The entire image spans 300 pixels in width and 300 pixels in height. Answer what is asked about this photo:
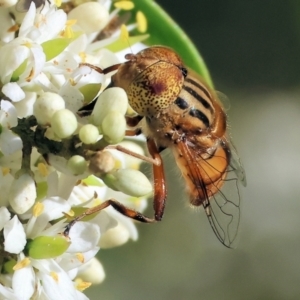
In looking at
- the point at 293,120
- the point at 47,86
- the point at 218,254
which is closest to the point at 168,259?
the point at 218,254

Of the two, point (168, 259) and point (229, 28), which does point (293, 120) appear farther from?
point (168, 259)

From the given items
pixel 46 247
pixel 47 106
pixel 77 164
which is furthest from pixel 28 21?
pixel 46 247

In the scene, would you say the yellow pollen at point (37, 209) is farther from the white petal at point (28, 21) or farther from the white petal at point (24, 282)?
the white petal at point (28, 21)

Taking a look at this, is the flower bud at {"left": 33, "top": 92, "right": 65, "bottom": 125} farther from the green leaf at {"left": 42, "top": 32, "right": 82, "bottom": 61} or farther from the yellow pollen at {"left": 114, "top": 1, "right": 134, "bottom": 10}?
the yellow pollen at {"left": 114, "top": 1, "right": 134, "bottom": 10}

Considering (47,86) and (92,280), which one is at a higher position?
(47,86)

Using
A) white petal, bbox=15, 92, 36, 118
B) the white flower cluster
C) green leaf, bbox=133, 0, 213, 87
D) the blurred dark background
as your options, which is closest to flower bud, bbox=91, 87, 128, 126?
the white flower cluster

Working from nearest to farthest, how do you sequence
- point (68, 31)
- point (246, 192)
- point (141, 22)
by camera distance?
1. point (68, 31)
2. point (141, 22)
3. point (246, 192)

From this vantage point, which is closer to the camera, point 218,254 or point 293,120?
point 218,254

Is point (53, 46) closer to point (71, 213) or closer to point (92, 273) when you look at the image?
point (71, 213)
